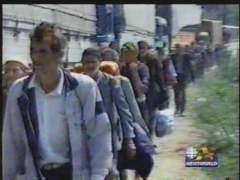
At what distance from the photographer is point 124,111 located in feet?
9.51

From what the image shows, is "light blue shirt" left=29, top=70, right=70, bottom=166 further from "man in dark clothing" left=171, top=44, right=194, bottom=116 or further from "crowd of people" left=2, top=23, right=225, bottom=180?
"man in dark clothing" left=171, top=44, right=194, bottom=116

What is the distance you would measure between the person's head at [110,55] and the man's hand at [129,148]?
0.40 meters

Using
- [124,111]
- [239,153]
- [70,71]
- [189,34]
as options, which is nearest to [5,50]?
[70,71]

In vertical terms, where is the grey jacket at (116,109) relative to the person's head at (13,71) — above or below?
below

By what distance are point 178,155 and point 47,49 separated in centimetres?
87

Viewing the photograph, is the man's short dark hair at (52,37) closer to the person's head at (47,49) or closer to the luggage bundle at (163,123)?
the person's head at (47,49)

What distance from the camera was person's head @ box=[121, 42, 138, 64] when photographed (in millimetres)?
3074

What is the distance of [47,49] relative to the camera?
2.50 m

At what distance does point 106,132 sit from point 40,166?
0.97 ft

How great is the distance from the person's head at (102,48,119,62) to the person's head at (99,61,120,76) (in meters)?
0.03

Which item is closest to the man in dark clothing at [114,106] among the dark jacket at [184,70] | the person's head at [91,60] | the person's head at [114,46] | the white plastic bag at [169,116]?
the person's head at [91,60]

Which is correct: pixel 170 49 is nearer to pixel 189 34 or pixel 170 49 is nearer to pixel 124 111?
pixel 189 34

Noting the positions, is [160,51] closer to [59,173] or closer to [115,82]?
[115,82]

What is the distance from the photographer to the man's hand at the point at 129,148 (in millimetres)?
2926
